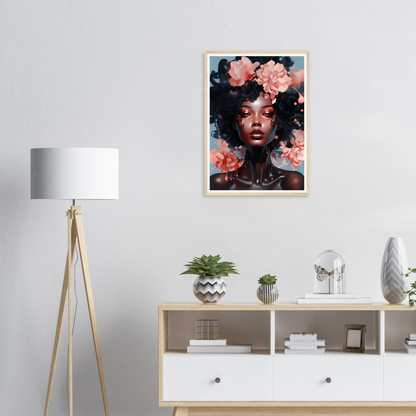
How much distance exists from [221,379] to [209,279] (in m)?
0.47

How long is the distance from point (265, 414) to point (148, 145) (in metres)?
1.50

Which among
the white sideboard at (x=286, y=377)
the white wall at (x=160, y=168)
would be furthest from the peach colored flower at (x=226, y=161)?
the white sideboard at (x=286, y=377)

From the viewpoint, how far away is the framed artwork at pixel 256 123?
9.76 ft

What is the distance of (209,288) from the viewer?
261 cm

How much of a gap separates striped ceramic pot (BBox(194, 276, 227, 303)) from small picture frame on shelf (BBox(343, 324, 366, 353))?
2.18 feet

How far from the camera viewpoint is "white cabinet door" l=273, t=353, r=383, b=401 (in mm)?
2551

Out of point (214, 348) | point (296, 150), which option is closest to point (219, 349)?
point (214, 348)

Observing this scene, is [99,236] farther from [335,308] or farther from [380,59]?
[380,59]

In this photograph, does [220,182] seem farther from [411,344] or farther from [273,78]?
[411,344]

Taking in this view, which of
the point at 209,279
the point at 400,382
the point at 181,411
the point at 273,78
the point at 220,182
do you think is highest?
the point at 273,78

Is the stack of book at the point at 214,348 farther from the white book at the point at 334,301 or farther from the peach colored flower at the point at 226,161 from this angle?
the peach colored flower at the point at 226,161

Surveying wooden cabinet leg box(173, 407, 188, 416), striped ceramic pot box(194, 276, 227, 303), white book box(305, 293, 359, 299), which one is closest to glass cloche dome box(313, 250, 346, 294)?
white book box(305, 293, 359, 299)

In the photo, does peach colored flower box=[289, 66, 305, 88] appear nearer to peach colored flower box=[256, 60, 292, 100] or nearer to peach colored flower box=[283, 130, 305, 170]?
peach colored flower box=[256, 60, 292, 100]

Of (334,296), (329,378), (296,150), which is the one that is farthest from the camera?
(296,150)
